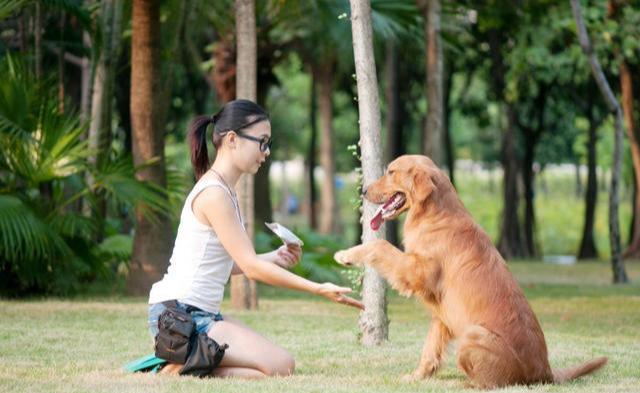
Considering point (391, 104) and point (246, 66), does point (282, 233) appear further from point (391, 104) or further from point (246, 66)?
point (391, 104)

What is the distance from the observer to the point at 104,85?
14.7 metres

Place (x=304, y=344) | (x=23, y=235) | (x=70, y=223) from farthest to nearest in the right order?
(x=70, y=223), (x=23, y=235), (x=304, y=344)

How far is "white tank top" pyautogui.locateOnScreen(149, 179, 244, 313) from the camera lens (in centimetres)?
718

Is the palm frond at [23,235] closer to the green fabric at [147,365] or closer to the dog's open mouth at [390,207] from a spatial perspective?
the green fabric at [147,365]

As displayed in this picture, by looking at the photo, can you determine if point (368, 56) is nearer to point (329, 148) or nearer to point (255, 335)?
point (255, 335)

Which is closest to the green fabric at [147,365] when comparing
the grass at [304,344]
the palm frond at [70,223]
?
the grass at [304,344]

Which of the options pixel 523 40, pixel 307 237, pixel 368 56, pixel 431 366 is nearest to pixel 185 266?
pixel 431 366

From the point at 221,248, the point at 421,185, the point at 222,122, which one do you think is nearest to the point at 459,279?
the point at 421,185

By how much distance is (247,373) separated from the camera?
7230 mm

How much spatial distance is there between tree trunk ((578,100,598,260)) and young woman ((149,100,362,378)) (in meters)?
20.8

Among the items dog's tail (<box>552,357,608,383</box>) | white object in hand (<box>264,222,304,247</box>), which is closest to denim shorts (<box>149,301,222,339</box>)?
white object in hand (<box>264,222,304,247</box>)

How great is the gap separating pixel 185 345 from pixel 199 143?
126cm

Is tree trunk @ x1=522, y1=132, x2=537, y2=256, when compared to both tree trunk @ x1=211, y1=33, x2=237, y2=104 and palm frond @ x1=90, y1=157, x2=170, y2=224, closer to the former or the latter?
tree trunk @ x1=211, y1=33, x2=237, y2=104

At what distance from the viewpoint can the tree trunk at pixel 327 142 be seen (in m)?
26.0
